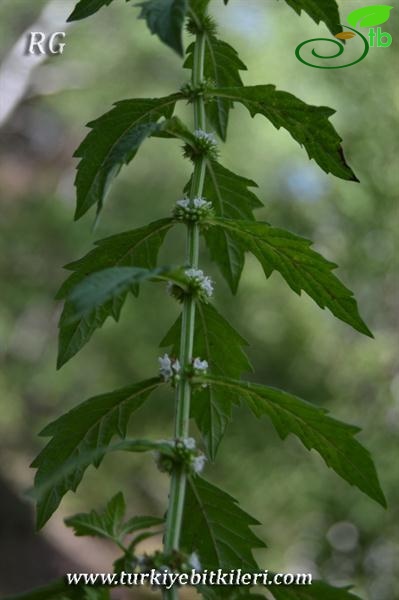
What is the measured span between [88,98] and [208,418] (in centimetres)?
737

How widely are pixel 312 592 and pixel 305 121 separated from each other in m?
0.23

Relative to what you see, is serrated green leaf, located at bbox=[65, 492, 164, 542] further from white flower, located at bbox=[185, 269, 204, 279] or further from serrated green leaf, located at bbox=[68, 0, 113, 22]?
serrated green leaf, located at bbox=[68, 0, 113, 22]

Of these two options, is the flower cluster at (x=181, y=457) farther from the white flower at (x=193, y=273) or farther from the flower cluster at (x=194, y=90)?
the flower cluster at (x=194, y=90)

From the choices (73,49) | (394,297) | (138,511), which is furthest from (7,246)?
(394,297)

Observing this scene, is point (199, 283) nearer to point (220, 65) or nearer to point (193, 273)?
point (193, 273)

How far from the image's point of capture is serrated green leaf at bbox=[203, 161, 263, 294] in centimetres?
51

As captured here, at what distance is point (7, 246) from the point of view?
21.7 feet

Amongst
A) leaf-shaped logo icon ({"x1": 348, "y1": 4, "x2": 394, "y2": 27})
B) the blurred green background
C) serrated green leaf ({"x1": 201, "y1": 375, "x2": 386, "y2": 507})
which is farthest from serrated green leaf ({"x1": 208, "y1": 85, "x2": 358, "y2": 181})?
the blurred green background

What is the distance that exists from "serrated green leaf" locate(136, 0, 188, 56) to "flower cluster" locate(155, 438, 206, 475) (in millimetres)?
167

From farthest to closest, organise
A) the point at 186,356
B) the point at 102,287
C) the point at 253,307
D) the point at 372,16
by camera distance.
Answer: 1. the point at 253,307
2. the point at 372,16
3. the point at 186,356
4. the point at 102,287

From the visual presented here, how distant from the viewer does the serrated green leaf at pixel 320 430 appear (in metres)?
0.39

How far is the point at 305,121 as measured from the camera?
449 mm

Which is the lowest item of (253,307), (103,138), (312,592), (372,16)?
(312,592)

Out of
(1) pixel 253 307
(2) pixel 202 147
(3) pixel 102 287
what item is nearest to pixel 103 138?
(2) pixel 202 147
